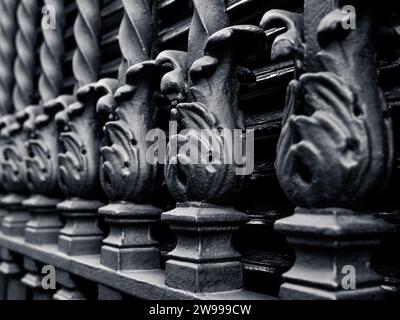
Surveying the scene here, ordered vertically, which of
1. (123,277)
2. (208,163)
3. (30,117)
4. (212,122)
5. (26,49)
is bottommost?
(123,277)

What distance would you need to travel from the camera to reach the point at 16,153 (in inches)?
99.7

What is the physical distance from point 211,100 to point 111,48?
105cm

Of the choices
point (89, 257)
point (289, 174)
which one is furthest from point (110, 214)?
point (289, 174)

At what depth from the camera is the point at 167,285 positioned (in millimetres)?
1358

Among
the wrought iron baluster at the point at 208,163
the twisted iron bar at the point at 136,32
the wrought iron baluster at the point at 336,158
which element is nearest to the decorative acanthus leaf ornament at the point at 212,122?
the wrought iron baluster at the point at 208,163

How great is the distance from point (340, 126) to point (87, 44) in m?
1.32

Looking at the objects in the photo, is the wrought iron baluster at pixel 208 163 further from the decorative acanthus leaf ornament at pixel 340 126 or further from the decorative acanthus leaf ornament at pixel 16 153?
the decorative acanthus leaf ornament at pixel 16 153

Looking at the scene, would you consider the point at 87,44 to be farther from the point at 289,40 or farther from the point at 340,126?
the point at 340,126

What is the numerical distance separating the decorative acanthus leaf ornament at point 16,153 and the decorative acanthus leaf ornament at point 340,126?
68.0 inches

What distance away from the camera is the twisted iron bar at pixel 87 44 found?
1989 mm

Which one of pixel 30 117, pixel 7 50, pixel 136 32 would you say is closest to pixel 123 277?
pixel 136 32

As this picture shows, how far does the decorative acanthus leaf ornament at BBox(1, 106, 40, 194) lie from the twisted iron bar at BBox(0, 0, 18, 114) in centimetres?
20
